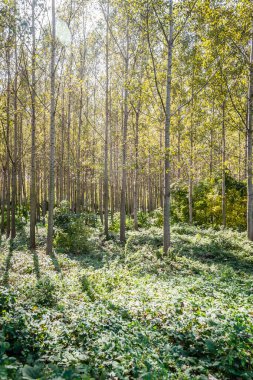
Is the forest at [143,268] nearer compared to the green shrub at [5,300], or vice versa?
the forest at [143,268]

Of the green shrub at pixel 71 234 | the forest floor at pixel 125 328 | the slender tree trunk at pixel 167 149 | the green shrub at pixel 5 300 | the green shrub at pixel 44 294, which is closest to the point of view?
the forest floor at pixel 125 328

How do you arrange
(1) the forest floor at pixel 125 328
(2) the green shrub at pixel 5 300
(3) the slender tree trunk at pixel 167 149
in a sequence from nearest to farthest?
(1) the forest floor at pixel 125 328
(2) the green shrub at pixel 5 300
(3) the slender tree trunk at pixel 167 149

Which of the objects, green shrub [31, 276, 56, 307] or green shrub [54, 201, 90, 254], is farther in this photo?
green shrub [54, 201, 90, 254]

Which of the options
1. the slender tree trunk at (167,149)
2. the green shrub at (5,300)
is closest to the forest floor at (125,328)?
the green shrub at (5,300)

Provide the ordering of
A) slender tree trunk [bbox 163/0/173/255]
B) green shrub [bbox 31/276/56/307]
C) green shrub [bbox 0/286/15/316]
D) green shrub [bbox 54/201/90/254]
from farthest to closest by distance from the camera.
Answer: green shrub [bbox 54/201/90/254]
slender tree trunk [bbox 163/0/173/255]
green shrub [bbox 31/276/56/307]
green shrub [bbox 0/286/15/316]

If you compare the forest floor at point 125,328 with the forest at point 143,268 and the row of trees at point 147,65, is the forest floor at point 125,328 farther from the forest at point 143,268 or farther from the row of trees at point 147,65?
the row of trees at point 147,65

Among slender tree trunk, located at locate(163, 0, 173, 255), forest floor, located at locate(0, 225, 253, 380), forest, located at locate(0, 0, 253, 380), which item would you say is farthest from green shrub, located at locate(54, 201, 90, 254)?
forest floor, located at locate(0, 225, 253, 380)

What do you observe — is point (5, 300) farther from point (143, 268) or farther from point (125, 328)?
point (143, 268)

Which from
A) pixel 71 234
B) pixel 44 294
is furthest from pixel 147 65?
pixel 44 294

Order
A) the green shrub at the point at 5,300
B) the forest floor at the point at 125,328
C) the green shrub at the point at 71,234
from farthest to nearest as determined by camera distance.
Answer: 1. the green shrub at the point at 71,234
2. the green shrub at the point at 5,300
3. the forest floor at the point at 125,328

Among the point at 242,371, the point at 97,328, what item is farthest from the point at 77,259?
the point at 242,371

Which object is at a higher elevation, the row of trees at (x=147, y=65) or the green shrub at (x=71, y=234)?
the row of trees at (x=147, y=65)

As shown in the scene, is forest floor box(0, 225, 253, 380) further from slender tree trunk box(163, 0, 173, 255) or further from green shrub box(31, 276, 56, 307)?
slender tree trunk box(163, 0, 173, 255)

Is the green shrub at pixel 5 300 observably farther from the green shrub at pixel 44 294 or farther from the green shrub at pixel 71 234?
the green shrub at pixel 71 234
